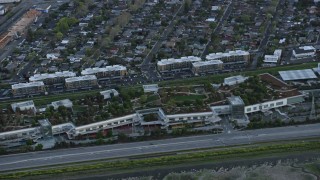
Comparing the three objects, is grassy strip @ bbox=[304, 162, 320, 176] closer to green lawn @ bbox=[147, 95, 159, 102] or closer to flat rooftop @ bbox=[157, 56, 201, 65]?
green lawn @ bbox=[147, 95, 159, 102]

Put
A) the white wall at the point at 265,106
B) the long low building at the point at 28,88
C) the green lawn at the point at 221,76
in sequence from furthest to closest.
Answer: the green lawn at the point at 221,76 → the long low building at the point at 28,88 → the white wall at the point at 265,106

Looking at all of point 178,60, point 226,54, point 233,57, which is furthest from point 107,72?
point 233,57

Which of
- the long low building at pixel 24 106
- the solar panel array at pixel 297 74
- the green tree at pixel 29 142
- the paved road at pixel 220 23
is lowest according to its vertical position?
the green tree at pixel 29 142

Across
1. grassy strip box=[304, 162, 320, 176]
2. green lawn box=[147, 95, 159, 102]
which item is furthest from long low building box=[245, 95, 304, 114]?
grassy strip box=[304, 162, 320, 176]

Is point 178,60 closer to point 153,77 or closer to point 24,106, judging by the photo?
point 153,77

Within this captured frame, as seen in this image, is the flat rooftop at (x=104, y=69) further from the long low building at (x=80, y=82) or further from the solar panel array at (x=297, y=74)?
the solar panel array at (x=297, y=74)

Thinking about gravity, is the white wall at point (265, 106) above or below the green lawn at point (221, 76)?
below

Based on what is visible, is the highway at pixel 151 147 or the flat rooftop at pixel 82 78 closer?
A: the highway at pixel 151 147

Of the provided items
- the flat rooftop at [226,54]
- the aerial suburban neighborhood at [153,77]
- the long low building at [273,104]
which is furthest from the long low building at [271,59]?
the long low building at [273,104]
